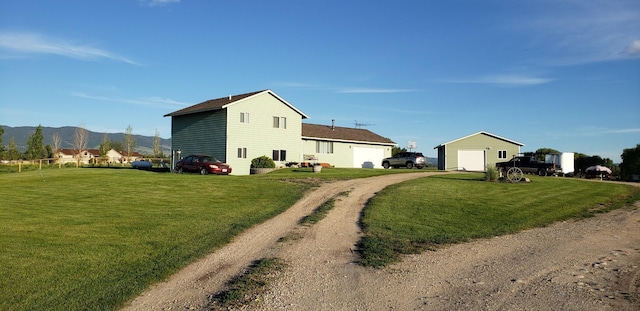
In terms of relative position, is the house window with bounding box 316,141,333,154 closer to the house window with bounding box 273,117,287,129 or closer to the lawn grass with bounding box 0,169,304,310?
the house window with bounding box 273,117,287,129

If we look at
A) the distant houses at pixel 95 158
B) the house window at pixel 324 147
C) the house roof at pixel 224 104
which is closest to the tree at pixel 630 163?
the house window at pixel 324 147

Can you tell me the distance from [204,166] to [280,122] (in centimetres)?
984

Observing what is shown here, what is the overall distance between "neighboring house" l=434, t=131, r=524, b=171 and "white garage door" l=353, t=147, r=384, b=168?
268 inches

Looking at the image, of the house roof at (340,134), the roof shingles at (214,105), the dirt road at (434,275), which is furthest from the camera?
the house roof at (340,134)

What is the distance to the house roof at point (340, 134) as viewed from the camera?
4416 cm

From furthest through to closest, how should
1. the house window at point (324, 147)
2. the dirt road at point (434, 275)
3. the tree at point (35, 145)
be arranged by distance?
1. the tree at point (35, 145)
2. the house window at point (324, 147)
3. the dirt road at point (434, 275)

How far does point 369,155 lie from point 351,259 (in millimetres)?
39935

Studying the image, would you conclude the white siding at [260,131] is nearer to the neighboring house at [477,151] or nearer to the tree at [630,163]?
the neighboring house at [477,151]

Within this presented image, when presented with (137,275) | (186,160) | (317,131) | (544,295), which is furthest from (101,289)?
(317,131)

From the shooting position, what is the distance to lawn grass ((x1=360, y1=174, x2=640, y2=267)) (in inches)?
417

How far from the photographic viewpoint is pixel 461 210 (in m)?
15.1

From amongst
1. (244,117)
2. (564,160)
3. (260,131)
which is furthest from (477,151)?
(244,117)

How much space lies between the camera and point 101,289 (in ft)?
22.8

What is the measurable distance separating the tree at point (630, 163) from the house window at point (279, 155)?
97.2 ft
